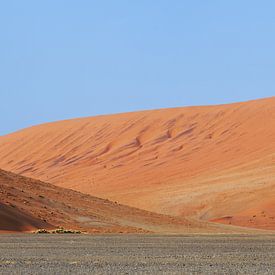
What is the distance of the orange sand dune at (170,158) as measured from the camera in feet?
239

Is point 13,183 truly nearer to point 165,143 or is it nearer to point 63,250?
point 63,250

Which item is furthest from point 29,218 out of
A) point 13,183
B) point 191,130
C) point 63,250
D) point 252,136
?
point 191,130

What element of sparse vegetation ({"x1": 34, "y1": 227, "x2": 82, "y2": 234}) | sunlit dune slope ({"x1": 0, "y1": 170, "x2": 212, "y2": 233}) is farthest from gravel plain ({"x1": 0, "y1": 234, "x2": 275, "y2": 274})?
sunlit dune slope ({"x1": 0, "y1": 170, "x2": 212, "y2": 233})

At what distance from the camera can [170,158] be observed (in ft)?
328

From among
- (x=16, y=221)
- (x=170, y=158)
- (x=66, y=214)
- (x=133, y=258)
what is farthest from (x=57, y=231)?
(x=170, y=158)

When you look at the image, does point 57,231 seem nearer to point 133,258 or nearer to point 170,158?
point 133,258

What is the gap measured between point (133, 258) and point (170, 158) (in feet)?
→ 252

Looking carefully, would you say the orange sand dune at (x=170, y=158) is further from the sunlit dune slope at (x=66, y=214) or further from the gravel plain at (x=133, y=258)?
the gravel plain at (x=133, y=258)

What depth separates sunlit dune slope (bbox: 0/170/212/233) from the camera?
156 ft

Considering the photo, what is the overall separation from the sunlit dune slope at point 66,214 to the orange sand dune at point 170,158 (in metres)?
9.54

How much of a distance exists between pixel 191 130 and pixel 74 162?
16.2 metres

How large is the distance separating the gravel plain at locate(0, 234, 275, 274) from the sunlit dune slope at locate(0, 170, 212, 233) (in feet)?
51.7

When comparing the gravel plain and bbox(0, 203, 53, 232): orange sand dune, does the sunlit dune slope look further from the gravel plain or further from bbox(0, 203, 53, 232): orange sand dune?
the gravel plain

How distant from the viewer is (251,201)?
230ft
